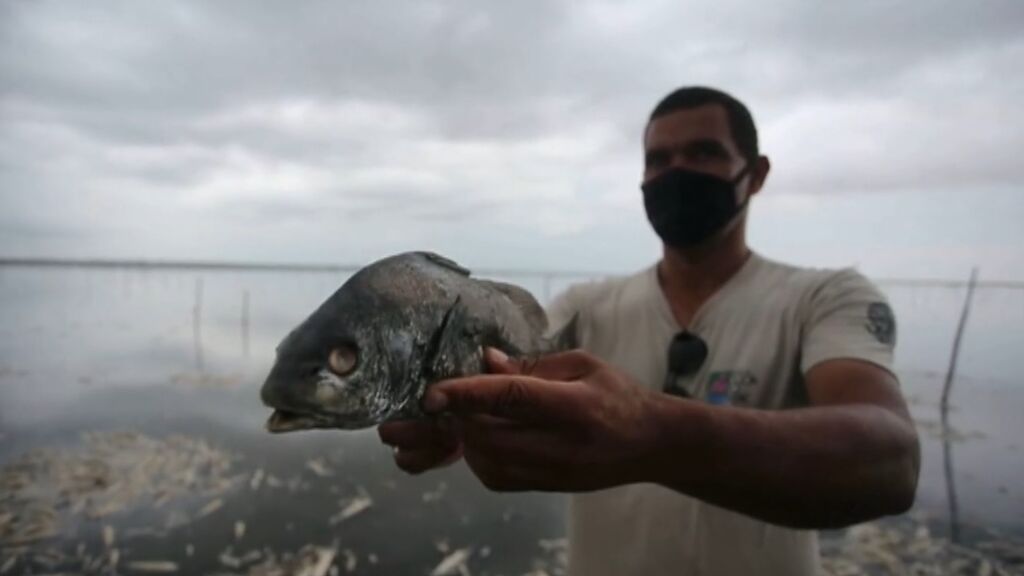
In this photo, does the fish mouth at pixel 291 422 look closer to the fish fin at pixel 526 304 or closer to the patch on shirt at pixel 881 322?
the fish fin at pixel 526 304

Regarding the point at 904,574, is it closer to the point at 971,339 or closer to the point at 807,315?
the point at 807,315

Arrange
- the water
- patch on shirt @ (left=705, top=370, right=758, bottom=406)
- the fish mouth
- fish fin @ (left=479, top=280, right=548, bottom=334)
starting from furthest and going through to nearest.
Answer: the water < patch on shirt @ (left=705, top=370, right=758, bottom=406) < fish fin @ (left=479, top=280, right=548, bottom=334) < the fish mouth

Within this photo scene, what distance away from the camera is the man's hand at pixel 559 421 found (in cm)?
174

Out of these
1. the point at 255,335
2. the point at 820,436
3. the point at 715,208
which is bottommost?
the point at 255,335

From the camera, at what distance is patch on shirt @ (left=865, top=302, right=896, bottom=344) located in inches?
115

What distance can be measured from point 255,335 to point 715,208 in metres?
33.0

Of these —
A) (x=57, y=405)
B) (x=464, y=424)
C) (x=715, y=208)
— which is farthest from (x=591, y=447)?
(x=57, y=405)

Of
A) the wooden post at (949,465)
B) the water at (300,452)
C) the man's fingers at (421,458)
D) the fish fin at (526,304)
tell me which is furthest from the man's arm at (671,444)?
the wooden post at (949,465)

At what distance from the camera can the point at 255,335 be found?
3244cm

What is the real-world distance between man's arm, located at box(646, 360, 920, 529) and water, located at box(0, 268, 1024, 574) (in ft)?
23.5

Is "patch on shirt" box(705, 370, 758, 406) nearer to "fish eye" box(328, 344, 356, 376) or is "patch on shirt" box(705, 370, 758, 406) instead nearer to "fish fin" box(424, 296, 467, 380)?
"fish fin" box(424, 296, 467, 380)

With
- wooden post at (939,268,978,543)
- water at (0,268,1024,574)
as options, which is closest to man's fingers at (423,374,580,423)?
water at (0,268,1024,574)

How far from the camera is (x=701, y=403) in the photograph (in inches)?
75.7

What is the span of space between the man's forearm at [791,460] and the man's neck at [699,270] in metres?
1.33
